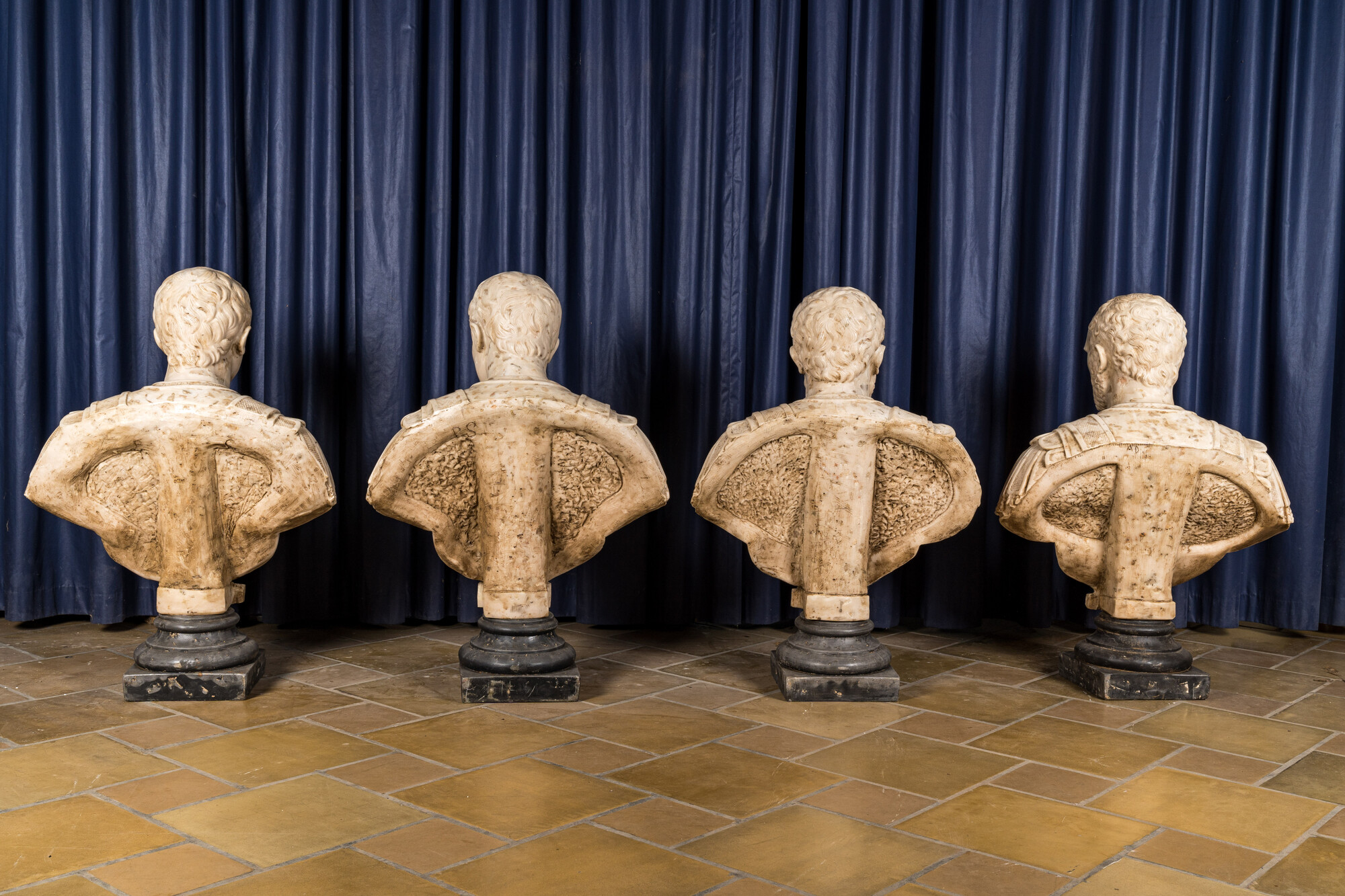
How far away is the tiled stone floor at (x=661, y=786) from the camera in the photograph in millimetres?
2113

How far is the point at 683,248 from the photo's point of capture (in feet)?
13.9

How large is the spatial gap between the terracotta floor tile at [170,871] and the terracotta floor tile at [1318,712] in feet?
9.01

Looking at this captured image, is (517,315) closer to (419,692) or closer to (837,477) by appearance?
(837,477)

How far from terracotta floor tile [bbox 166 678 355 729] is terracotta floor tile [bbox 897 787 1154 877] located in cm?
166

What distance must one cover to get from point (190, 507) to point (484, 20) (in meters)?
2.09

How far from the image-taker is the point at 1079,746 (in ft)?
9.55

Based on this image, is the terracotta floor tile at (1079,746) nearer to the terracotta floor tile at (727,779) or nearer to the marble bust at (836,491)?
the marble bust at (836,491)

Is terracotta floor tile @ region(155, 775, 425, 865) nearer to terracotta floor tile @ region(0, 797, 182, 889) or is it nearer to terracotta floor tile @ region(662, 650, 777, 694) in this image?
terracotta floor tile @ region(0, 797, 182, 889)

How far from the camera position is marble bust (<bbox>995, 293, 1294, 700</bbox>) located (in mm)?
3221

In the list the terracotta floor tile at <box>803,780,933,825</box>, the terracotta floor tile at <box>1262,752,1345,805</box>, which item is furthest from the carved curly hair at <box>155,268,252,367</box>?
the terracotta floor tile at <box>1262,752,1345,805</box>

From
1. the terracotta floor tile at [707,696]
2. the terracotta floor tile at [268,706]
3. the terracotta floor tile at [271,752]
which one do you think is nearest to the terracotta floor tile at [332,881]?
the terracotta floor tile at [271,752]

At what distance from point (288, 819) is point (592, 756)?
Result: 730 mm

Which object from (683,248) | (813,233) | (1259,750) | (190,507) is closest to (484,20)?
(683,248)

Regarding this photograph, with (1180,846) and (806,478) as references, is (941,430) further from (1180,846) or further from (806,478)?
(1180,846)
